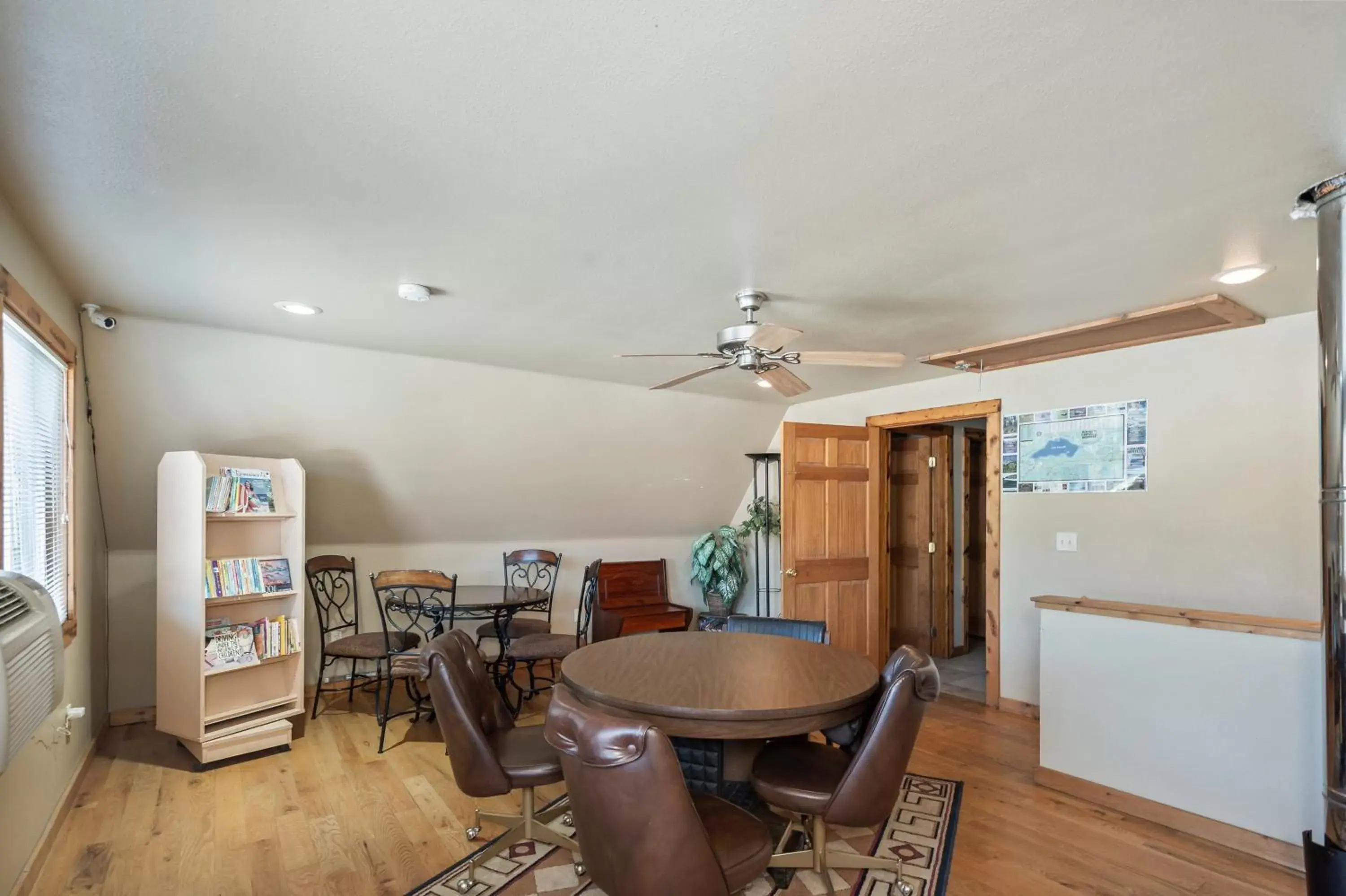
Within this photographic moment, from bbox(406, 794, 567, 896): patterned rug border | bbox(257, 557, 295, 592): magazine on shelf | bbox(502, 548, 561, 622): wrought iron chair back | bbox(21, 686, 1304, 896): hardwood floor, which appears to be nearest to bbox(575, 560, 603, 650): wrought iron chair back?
bbox(502, 548, 561, 622): wrought iron chair back

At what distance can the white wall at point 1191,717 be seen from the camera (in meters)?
2.58

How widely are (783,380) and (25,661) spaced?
2.71 meters

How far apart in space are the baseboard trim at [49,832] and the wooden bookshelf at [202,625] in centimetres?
39

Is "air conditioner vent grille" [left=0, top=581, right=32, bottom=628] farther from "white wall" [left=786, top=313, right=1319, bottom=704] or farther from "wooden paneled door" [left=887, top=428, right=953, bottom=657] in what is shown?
"wooden paneled door" [left=887, top=428, right=953, bottom=657]

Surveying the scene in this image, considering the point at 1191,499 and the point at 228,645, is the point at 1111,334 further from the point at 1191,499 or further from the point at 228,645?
the point at 228,645

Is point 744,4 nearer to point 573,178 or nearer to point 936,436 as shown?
point 573,178

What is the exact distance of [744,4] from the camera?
123 cm

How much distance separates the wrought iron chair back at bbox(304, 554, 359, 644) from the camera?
4.64 m

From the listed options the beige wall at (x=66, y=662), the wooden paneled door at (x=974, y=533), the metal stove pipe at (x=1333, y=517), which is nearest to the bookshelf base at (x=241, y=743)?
the beige wall at (x=66, y=662)

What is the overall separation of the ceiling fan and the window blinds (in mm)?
2237

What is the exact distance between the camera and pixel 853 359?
2826 mm

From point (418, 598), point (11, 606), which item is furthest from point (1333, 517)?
point (418, 598)

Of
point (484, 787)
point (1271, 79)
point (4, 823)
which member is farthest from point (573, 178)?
point (4, 823)

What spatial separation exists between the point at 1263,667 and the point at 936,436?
3.64 meters
